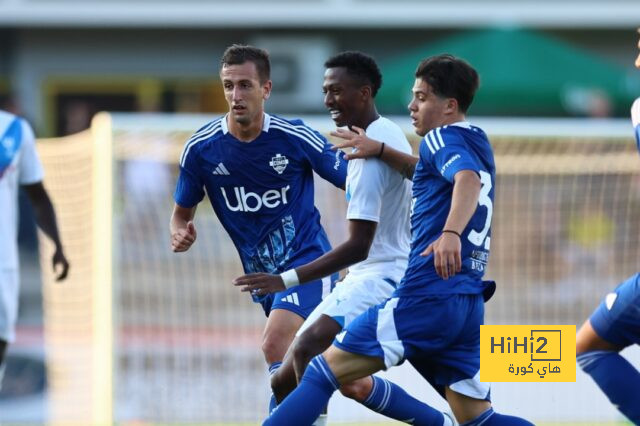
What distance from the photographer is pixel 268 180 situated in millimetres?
6789

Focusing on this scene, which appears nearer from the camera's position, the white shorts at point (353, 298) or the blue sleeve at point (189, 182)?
the white shorts at point (353, 298)

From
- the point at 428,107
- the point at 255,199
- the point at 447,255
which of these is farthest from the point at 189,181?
the point at 447,255

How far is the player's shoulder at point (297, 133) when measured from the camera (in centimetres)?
682

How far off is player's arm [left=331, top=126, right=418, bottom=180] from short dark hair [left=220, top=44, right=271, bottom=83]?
28.9 inches

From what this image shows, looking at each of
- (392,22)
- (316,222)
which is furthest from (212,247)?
(392,22)

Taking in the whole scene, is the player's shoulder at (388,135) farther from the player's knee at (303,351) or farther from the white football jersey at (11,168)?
the white football jersey at (11,168)

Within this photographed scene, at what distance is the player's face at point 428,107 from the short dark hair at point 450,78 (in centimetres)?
2

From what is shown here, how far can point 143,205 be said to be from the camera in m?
11.2

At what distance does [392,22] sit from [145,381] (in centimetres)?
1803

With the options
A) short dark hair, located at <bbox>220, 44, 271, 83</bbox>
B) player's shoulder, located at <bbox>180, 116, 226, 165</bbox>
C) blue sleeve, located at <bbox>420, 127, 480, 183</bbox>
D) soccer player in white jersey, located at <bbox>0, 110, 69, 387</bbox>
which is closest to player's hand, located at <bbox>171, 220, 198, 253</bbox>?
player's shoulder, located at <bbox>180, 116, 226, 165</bbox>

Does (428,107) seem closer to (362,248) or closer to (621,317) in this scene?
(362,248)

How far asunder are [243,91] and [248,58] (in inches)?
6.7

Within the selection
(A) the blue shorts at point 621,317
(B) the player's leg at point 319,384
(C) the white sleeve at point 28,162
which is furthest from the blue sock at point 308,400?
(C) the white sleeve at point 28,162

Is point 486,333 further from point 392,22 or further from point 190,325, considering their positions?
point 392,22
